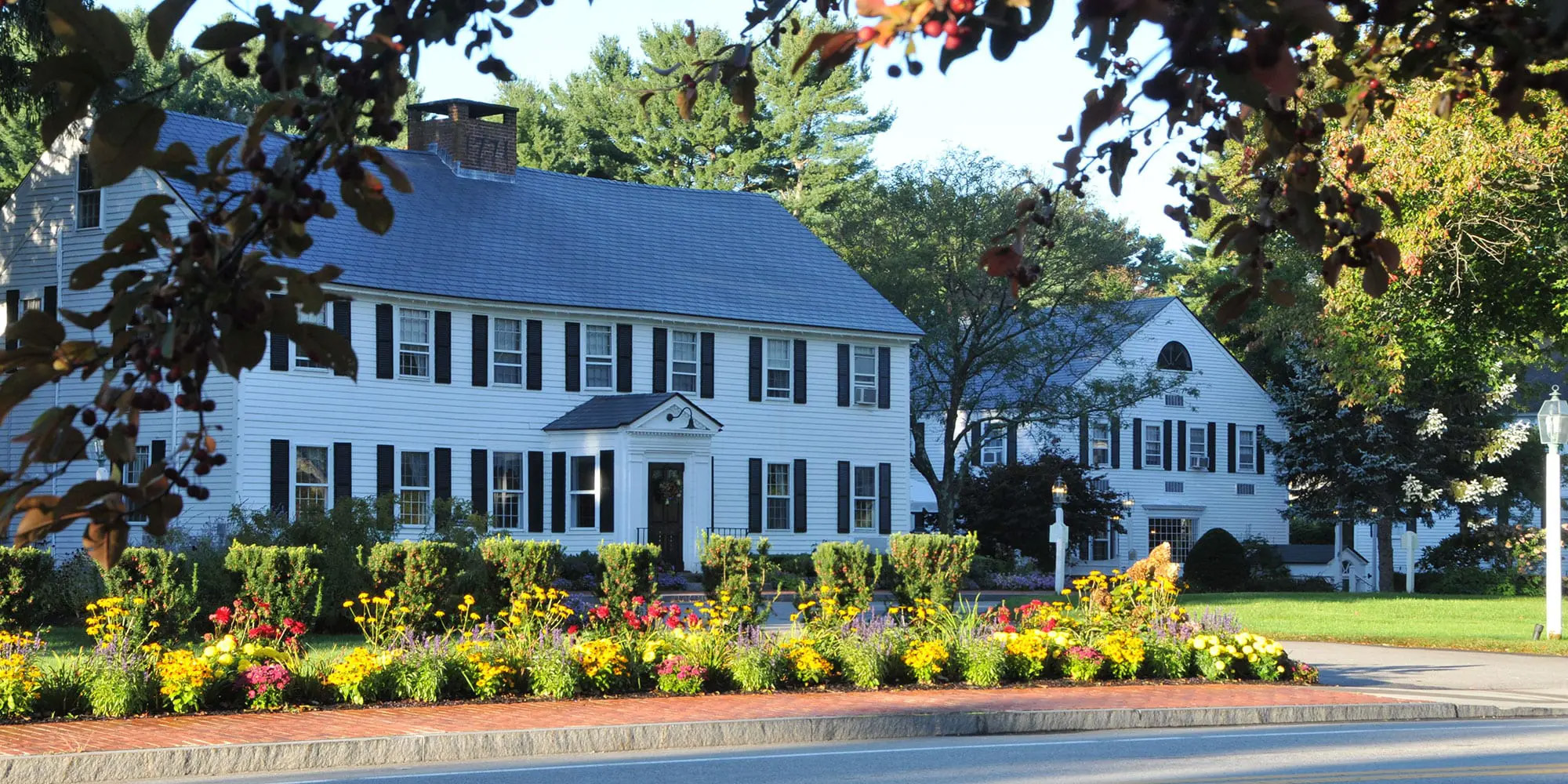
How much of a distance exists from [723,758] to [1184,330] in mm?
42057

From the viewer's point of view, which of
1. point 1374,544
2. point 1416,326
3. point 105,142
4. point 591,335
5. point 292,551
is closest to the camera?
point 105,142

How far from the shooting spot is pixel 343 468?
1288 inches

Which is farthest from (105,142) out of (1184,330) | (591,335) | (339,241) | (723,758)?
(1184,330)

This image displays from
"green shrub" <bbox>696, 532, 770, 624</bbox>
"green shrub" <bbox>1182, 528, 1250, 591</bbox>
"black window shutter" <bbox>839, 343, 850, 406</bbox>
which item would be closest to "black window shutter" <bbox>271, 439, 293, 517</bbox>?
"green shrub" <bbox>696, 532, 770, 624</bbox>

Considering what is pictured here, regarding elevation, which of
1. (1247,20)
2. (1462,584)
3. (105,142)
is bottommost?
(1462,584)

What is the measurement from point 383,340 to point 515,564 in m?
13.7

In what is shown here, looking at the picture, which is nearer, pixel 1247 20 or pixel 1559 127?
pixel 1247 20

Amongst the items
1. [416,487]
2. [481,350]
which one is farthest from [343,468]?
[481,350]

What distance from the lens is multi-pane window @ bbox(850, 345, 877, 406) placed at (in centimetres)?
4062

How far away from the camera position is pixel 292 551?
1980 centimetres

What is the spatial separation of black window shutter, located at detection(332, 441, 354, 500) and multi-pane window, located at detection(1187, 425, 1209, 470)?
2887cm

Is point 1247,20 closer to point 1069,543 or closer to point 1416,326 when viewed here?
point 1416,326

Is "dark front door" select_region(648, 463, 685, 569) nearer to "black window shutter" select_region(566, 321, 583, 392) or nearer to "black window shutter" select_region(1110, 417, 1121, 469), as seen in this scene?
"black window shutter" select_region(566, 321, 583, 392)

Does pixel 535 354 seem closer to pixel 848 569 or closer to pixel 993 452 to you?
pixel 848 569
